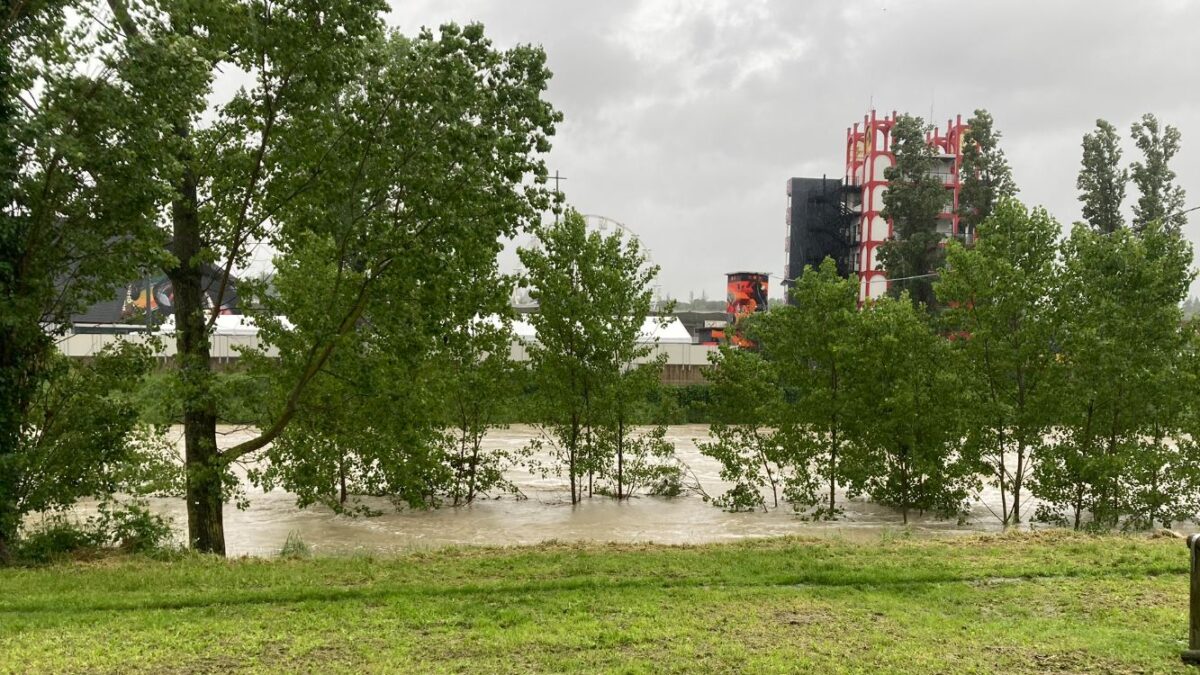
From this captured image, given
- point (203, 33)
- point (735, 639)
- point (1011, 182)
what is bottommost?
point (735, 639)

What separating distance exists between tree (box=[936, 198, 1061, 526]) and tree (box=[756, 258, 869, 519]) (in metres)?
2.24

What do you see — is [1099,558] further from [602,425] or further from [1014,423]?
[602,425]

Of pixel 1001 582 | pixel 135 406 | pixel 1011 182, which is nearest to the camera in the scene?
pixel 1001 582

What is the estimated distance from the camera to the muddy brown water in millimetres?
18781

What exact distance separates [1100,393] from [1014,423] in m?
1.60

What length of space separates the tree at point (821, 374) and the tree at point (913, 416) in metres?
0.40

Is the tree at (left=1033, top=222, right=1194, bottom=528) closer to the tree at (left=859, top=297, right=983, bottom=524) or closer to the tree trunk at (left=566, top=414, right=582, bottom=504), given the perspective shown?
the tree at (left=859, top=297, right=983, bottom=524)

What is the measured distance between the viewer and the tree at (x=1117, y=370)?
17.9m

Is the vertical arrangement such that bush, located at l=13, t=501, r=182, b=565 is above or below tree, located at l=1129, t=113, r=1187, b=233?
below

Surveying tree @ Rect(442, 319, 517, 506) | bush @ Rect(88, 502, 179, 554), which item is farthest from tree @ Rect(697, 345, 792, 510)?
bush @ Rect(88, 502, 179, 554)

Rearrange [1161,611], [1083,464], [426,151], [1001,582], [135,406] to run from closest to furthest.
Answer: [1161,611], [1001,582], [426,151], [135,406], [1083,464]

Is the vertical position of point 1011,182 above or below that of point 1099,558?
above

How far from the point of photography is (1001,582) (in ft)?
32.1

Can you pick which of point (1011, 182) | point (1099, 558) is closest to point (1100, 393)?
point (1099, 558)
